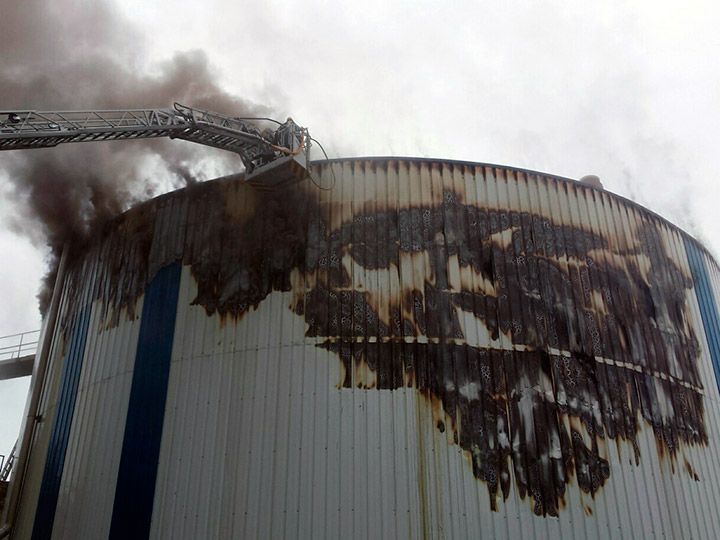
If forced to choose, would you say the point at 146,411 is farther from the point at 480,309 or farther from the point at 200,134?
the point at 480,309

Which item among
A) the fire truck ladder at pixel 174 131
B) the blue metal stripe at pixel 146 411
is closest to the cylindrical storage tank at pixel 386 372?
the blue metal stripe at pixel 146 411

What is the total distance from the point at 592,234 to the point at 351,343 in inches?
285

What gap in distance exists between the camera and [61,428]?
1978cm

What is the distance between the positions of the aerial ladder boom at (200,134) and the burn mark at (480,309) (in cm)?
81

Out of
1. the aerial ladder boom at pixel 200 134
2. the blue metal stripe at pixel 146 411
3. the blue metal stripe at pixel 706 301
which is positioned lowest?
the blue metal stripe at pixel 146 411

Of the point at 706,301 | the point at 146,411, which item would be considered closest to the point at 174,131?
the point at 146,411

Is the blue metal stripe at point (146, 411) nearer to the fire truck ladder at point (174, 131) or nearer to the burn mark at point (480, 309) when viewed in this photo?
the burn mark at point (480, 309)

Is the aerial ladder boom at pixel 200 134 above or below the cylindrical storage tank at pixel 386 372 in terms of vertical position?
above

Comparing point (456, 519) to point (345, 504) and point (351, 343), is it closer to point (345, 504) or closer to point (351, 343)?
point (345, 504)

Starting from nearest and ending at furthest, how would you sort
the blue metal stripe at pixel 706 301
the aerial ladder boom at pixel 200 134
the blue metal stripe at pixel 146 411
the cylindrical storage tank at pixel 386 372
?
1. the cylindrical storage tank at pixel 386 372
2. the blue metal stripe at pixel 146 411
3. the aerial ladder boom at pixel 200 134
4. the blue metal stripe at pixel 706 301

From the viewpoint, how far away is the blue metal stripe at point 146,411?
1658 cm

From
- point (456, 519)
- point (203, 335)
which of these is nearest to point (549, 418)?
point (456, 519)

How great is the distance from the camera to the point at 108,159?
2270 centimetres

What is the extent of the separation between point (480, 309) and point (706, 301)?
28.6 feet
